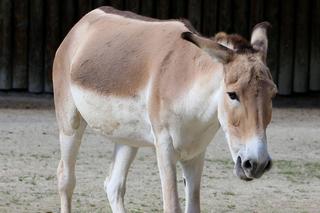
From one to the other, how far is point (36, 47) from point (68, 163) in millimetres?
8043

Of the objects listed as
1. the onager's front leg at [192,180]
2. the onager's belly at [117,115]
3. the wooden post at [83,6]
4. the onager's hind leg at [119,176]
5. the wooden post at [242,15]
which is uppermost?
the onager's belly at [117,115]

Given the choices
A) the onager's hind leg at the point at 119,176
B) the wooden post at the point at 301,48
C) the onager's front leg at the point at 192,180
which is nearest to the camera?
the onager's front leg at the point at 192,180

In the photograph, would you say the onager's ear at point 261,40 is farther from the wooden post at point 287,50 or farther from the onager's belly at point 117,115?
the wooden post at point 287,50

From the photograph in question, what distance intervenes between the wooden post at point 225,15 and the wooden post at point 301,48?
39.5 inches

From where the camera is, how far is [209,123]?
18.3 feet

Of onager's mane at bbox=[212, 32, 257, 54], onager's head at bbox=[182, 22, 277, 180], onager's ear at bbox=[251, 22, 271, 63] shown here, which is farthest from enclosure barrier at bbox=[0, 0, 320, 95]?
onager's head at bbox=[182, 22, 277, 180]

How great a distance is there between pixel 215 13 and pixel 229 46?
9596 millimetres

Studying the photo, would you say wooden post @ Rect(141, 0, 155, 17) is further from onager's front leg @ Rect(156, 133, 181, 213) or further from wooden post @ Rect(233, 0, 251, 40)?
onager's front leg @ Rect(156, 133, 181, 213)

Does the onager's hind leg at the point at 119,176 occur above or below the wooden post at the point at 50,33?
above

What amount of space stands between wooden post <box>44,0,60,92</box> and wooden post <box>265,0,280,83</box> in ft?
10.3

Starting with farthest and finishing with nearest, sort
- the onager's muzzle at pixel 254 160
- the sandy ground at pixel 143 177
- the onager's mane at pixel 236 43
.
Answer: the sandy ground at pixel 143 177
the onager's mane at pixel 236 43
the onager's muzzle at pixel 254 160

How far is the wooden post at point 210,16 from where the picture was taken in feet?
49.2

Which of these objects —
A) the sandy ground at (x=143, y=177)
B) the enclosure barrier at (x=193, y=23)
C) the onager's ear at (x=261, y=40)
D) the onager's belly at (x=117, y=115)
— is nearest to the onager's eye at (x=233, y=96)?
the onager's ear at (x=261, y=40)

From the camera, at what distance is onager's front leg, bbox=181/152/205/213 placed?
607 centimetres
